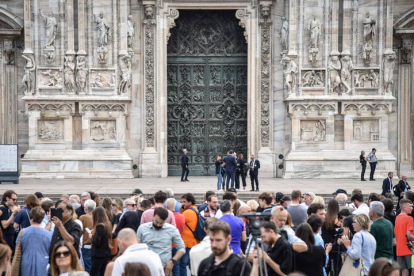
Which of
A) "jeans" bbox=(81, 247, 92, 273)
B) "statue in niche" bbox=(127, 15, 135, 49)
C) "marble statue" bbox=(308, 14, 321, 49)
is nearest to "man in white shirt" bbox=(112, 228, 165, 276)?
"jeans" bbox=(81, 247, 92, 273)


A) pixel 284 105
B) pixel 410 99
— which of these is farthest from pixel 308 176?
pixel 410 99

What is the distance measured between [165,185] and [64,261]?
17107 mm

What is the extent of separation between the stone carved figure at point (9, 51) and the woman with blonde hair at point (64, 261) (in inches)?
899

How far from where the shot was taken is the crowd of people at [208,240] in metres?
6.70

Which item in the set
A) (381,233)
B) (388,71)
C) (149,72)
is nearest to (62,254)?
(381,233)

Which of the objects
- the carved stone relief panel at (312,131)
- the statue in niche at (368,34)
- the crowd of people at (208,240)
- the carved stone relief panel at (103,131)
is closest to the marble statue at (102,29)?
the carved stone relief panel at (103,131)

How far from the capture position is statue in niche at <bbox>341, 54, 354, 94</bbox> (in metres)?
27.7

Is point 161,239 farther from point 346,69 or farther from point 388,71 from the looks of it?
point 388,71

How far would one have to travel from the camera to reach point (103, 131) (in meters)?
27.8

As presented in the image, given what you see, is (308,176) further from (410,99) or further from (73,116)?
(73,116)

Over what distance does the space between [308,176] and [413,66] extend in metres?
6.75

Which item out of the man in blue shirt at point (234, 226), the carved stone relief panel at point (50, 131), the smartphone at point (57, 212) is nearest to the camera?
the man in blue shirt at point (234, 226)

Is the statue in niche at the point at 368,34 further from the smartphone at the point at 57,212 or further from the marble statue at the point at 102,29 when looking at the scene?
the smartphone at the point at 57,212

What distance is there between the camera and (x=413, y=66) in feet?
93.9
